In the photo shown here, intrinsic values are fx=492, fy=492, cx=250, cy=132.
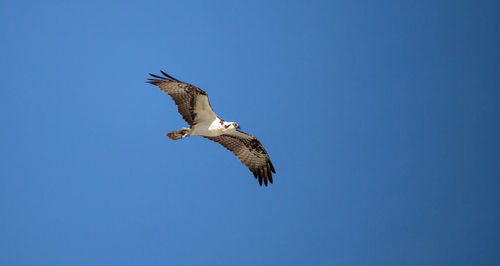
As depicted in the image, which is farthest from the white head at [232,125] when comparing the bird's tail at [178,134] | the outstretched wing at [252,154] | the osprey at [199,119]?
the outstretched wing at [252,154]

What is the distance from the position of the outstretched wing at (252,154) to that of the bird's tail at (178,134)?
158 cm

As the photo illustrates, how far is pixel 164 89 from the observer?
42.6ft

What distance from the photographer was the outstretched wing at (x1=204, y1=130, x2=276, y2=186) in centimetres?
1491

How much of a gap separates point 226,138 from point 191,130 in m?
1.70

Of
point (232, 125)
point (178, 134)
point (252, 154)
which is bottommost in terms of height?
point (178, 134)

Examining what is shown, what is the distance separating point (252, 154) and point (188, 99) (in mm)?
3009

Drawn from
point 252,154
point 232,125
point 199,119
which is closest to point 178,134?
point 199,119

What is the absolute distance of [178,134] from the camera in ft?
43.7

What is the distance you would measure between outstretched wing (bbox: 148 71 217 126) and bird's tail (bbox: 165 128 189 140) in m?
0.28

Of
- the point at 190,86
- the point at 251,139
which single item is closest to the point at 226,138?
the point at 251,139

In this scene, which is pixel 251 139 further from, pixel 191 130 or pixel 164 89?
pixel 164 89

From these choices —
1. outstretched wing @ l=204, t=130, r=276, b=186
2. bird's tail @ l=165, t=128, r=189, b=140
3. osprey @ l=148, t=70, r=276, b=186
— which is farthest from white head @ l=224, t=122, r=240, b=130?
outstretched wing @ l=204, t=130, r=276, b=186

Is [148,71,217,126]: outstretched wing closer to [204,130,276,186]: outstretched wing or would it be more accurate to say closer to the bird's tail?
the bird's tail

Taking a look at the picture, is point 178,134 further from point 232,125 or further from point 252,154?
point 252,154
